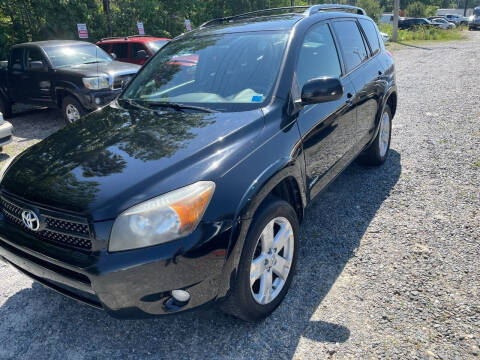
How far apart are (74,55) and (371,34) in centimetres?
623

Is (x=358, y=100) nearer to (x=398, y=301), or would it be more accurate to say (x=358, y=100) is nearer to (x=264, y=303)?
(x=398, y=301)

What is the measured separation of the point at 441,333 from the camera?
2322mm

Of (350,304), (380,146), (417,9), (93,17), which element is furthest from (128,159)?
(417,9)

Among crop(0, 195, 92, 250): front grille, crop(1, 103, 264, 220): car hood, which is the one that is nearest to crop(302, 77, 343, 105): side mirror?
crop(1, 103, 264, 220): car hood

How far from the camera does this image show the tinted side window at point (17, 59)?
27.4 feet

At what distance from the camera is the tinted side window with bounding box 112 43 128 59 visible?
10.2 metres

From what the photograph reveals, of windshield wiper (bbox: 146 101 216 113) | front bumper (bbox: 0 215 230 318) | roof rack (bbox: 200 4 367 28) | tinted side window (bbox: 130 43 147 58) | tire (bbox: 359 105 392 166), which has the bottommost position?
tire (bbox: 359 105 392 166)

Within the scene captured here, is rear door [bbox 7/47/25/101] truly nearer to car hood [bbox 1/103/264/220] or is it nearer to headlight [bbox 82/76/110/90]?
headlight [bbox 82/76/110/90]

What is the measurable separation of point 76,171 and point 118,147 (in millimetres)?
308

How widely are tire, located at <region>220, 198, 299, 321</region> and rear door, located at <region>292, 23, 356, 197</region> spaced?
52 centimetres

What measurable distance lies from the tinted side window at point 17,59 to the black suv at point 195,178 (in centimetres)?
622

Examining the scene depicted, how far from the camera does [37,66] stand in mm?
7648

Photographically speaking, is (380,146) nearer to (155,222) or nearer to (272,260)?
(272,260)

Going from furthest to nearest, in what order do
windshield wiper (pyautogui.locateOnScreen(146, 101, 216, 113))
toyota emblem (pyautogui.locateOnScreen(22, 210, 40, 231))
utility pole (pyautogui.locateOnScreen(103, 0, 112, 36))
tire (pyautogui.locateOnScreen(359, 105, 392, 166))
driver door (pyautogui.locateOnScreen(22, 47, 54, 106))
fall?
utility pole (pyautogui.locateOnScreen(103, 0, 112, 36)), driver door (pyautogui.locateOnScreen(22, 47, 54, 106)), tire (pyautogui.locateOnScreen(359, 105, 392, 166)), windshield wiper (pyautogui.locateOnScreen(146, 101, 216, 113)), toyota emblem (pyautogui.locateOnScreen(22, 210, 40, 231))
